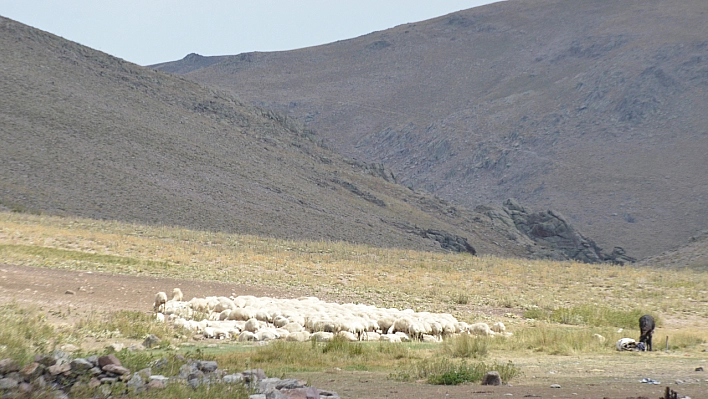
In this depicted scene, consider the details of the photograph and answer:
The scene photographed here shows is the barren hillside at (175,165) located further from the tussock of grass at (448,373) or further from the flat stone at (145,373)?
the flat stone at (145,373)

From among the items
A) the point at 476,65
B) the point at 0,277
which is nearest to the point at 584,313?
the point at 0,277

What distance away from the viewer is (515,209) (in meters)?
86.2

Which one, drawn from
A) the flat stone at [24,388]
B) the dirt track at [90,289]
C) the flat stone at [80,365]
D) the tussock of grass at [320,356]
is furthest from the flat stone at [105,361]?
the dirt track at [90,289]

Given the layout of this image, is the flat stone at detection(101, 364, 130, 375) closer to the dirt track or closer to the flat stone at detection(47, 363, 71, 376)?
the flat stone at detection(47, 363, 71, 376)

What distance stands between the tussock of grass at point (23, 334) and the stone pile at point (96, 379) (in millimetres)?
329

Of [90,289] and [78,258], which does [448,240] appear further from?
[90,289]

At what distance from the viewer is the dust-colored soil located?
10406 millimetres

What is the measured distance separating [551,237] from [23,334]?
69529mm

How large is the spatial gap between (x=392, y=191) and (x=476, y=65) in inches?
2835

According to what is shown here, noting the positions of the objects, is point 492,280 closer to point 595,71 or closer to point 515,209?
point 515,209

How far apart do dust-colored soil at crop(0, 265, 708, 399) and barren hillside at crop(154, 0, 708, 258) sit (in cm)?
7007

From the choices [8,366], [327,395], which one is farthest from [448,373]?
[8,366]

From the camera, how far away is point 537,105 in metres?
117

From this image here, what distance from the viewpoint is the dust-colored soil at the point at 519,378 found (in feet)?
34.1
